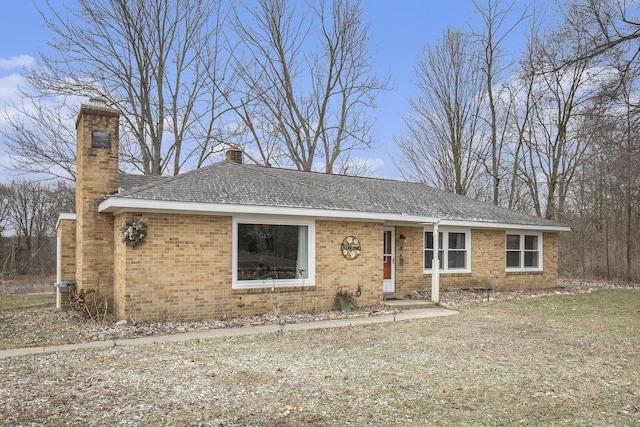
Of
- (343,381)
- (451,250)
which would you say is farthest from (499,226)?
(343,381)

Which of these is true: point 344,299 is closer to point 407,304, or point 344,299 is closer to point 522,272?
point 407,304

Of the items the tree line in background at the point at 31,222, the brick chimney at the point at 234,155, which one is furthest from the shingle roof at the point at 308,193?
the tree line in background at the point at 31,222

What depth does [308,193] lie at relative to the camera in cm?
1155

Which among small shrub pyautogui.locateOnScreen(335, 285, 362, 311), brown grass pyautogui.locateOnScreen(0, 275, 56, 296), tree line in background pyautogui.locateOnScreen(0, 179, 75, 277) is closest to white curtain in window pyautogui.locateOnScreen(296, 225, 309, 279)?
small shrub pyautogui.locateOnScreen(335, 285, 362, 311)

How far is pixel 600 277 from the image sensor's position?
20.7m

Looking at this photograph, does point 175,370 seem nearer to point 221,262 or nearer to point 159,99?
point 221,262

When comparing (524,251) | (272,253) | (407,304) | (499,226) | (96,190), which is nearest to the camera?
(96,190)

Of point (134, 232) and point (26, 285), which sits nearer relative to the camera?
point (134, 232)

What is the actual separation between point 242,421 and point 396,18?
A: 45.2 ft

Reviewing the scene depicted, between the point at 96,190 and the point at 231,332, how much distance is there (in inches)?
182

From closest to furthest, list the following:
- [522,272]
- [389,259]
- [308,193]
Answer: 1. [308,193]
2. [389,259]
3. [522,272]

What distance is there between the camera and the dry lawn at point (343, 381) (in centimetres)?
431

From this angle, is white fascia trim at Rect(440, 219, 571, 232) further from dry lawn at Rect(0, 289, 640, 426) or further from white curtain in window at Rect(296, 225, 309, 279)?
dry lawn at Rect(0, 289, 640, 426)

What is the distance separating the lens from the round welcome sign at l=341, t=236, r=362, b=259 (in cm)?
1094
